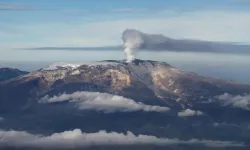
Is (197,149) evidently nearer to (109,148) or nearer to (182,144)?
(182,144)

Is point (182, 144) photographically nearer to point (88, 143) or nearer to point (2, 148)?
point (88, 143)

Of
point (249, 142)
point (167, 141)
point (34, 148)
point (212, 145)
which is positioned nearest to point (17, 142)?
point (34, 148)

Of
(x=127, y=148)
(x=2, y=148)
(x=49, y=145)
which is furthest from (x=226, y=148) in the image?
(x=2, y=148)

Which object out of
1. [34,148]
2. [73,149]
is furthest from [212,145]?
[34,148]

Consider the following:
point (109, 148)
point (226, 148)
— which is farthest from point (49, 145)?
point (226, 148)

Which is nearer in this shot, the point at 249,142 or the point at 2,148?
the point at 2,148

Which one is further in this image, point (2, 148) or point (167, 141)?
point (167, 141)

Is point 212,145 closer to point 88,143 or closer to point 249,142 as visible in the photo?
point 249,142
